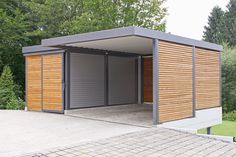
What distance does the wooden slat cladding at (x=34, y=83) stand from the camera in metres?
12.0

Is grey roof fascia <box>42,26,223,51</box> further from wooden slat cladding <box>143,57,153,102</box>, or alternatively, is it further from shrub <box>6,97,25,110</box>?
shrub <box>6,97,25,110</box>

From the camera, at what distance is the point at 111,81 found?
13.2m

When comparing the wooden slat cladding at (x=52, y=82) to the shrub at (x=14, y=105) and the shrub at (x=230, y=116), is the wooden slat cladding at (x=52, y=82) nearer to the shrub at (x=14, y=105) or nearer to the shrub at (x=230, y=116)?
the shrub at (x=14, y=105)

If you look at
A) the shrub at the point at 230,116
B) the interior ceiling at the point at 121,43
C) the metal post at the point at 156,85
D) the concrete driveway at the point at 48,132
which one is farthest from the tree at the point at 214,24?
the concrete driveway at the point at 48,132

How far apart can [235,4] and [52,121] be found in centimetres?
3454

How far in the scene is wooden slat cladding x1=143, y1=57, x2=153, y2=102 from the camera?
14.6m

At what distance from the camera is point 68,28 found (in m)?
21.4

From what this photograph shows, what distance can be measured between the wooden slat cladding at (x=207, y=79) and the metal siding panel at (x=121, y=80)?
382 centimetres

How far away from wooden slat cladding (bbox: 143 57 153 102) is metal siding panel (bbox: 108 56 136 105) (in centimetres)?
53

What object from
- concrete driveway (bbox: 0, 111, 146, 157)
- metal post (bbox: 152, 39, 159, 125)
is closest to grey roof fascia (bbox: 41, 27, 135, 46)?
metal post (bbox: 152, 39, 159, 125)

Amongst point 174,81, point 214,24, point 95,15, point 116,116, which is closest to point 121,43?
point 174,81

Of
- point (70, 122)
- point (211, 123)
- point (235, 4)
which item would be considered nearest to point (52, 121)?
point (70, 122)

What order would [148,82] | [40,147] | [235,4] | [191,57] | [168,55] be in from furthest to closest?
[235,4]
[148,82]
[191,57]
[168,55]
[40,147]

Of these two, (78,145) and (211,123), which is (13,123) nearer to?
(78,145)
